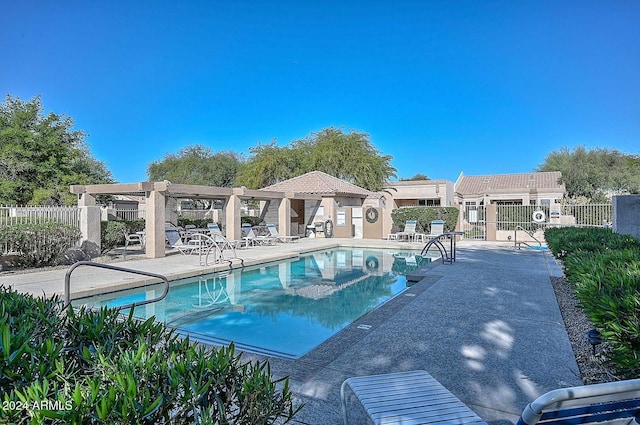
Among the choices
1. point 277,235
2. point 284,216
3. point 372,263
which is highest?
point 284,216

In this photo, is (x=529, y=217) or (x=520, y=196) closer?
(x=529, y=217)

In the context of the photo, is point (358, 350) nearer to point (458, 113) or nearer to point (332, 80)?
point (332, 80)

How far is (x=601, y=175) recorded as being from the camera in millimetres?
35781

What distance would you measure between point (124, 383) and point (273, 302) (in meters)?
7.62

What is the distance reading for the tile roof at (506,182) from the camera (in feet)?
120

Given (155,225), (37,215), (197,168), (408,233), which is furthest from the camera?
(197,168)

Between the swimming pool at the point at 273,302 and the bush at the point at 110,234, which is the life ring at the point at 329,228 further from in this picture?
the bush at the point at 110,234

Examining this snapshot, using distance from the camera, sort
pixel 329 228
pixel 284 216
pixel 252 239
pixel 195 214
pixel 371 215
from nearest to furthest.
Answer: pixel 252 239 → pixel 284 216 → pixel 371 215 → pixel 329 228 → pixel 195 214

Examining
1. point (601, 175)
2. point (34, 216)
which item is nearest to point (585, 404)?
point (34, 216)

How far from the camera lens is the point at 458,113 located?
33.0 meters

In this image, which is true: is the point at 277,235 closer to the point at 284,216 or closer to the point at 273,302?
the point at 284,216

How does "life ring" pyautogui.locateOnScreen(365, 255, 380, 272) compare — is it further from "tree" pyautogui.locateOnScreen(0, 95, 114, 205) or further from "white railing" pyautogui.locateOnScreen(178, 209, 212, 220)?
"tree" pyautogui.locateOnScreen(0, 95, 114, 205)

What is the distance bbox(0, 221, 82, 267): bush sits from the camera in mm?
10727

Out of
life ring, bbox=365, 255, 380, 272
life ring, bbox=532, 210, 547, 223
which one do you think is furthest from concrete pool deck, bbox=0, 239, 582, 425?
life ring, bbox=532, 210, 547, 223
